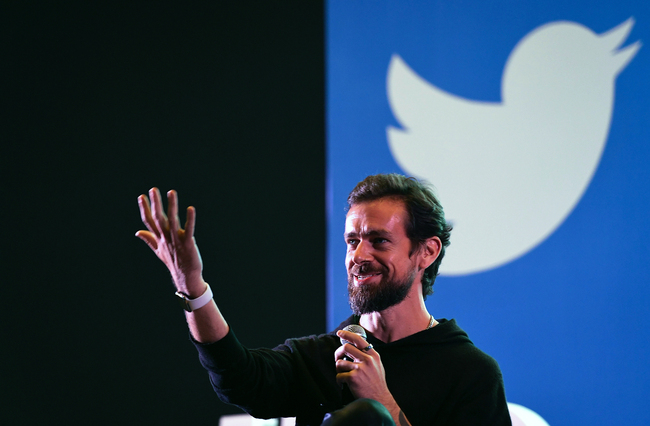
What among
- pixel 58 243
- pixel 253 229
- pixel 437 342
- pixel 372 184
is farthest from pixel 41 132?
pixel 437 342

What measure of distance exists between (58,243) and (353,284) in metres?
1.60

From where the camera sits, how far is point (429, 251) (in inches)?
70.9

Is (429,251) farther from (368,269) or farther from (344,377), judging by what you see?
(344,377)

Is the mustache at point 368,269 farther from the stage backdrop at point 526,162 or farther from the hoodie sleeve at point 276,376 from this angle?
the stage backdrop at point 526,162

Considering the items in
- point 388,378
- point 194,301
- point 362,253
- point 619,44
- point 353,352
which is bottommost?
point 388,378

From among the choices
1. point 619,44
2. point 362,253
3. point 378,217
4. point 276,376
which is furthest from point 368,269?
point 619,44

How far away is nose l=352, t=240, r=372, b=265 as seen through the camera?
5.41 feet

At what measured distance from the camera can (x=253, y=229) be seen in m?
2.77

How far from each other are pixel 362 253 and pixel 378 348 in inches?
11.9

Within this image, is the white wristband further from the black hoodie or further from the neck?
the neck

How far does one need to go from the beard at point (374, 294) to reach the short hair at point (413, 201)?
0.15m

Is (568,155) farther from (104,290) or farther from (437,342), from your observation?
(104,290)

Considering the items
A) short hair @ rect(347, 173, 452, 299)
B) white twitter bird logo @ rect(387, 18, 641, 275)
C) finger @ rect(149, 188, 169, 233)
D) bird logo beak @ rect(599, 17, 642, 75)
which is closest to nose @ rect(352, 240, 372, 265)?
short hair @ rect(347, 173, 452, 299)

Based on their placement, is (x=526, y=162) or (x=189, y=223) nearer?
(x=189, y=223)
